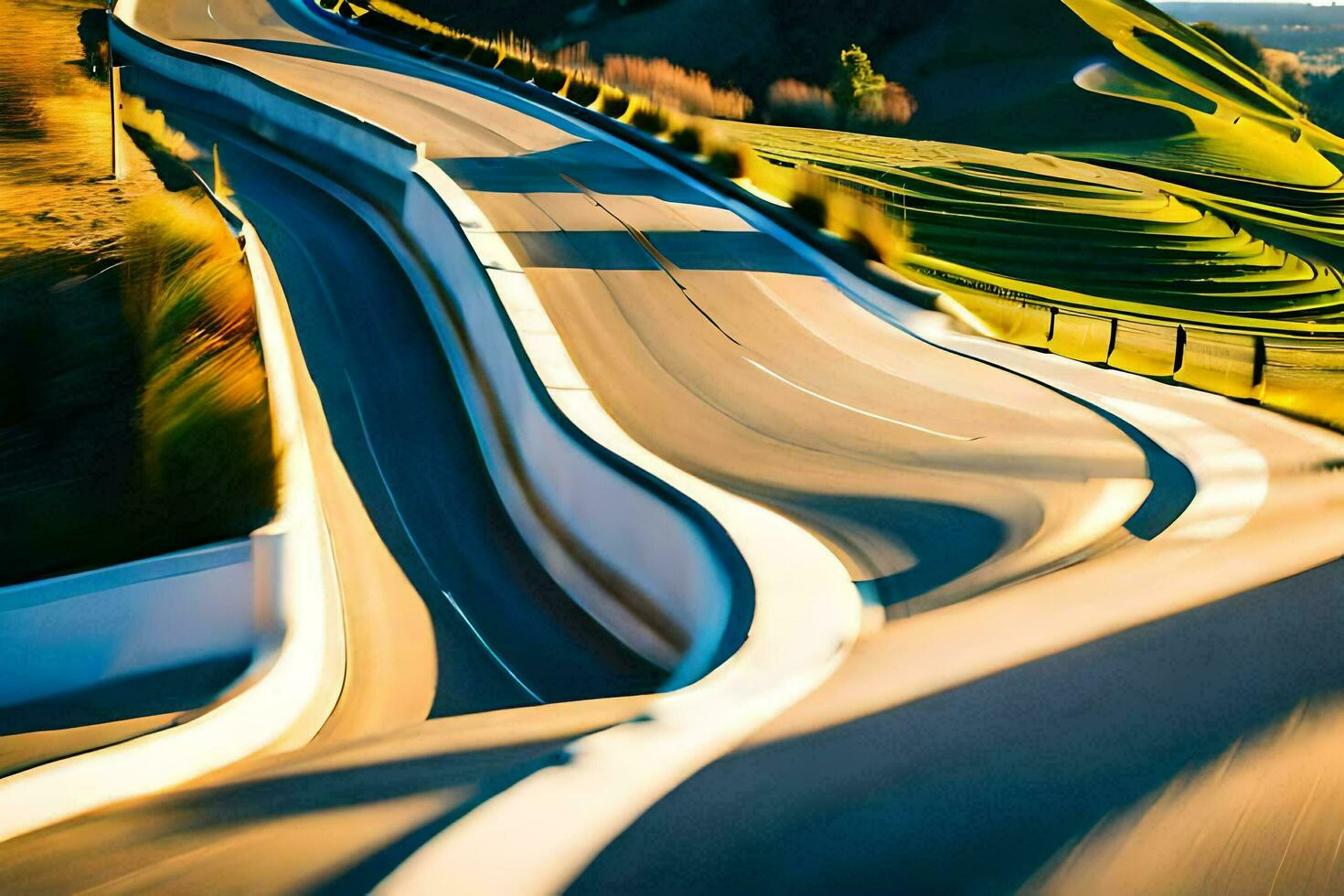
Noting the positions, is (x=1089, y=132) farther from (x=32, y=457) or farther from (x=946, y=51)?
(x=32, y=457)

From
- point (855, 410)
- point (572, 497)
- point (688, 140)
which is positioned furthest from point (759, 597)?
point (688, 140)

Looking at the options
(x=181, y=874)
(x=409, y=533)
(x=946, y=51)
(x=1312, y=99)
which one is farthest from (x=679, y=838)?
(x=1312, y=99)

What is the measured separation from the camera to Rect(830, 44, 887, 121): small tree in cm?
5072

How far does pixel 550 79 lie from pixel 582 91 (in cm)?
130

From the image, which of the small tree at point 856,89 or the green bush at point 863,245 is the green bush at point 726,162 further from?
the small tree at point 856,89

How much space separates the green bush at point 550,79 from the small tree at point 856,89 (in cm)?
2403

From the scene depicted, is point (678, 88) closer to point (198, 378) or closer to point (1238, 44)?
point (198, 378)

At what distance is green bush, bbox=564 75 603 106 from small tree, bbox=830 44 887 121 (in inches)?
964

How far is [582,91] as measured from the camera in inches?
1116

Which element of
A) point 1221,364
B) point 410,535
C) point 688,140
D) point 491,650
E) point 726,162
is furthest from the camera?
point 688,140

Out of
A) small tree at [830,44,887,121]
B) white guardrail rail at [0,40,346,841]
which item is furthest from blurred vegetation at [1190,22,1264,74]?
white guardrail rail at [0,40,346,841]

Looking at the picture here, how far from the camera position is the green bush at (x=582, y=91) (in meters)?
27.8

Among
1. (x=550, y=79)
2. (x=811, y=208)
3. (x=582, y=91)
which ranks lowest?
(x=811, y=208)

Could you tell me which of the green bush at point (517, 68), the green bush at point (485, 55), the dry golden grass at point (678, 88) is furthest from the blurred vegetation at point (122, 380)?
the dry golden grass at point (678, 88)
